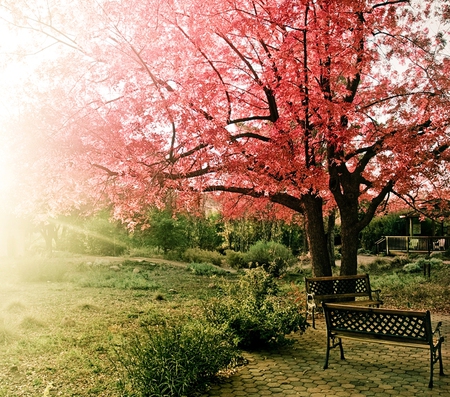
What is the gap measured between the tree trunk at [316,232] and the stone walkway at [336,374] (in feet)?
10.8

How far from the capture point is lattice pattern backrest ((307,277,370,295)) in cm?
916

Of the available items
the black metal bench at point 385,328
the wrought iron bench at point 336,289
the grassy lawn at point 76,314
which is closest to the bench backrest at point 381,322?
the black metal bench at point 385,328

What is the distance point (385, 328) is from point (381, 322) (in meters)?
0.09

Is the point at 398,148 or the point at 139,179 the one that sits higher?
the point at 398,148

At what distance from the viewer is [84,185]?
9.93 meters

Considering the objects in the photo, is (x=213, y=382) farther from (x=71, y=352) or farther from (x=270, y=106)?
(x=270, y=106)

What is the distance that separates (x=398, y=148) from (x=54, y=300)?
360 inches

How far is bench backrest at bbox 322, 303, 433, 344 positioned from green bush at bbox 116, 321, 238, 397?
145 centimetres

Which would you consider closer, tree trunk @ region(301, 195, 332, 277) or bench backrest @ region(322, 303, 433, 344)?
bench backrest @ region(322, 303, 433, 344)

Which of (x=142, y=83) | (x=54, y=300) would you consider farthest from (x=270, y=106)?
(x=54, y=300)

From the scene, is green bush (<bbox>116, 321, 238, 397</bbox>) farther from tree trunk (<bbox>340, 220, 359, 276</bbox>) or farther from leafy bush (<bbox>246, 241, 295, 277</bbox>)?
leafy bush (<bbox>246, 241, 295, 277</bbox>)

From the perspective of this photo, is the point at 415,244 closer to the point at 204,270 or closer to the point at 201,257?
the point at 201,257

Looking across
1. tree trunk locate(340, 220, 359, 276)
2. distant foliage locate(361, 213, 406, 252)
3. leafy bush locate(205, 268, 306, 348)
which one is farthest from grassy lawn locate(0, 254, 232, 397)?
Result: distant foliage locate(361, 213, 406, 252)

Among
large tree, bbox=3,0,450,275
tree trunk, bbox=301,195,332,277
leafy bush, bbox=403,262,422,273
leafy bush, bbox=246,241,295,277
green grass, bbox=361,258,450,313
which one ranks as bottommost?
green grass, bbox=361,258,450,313
